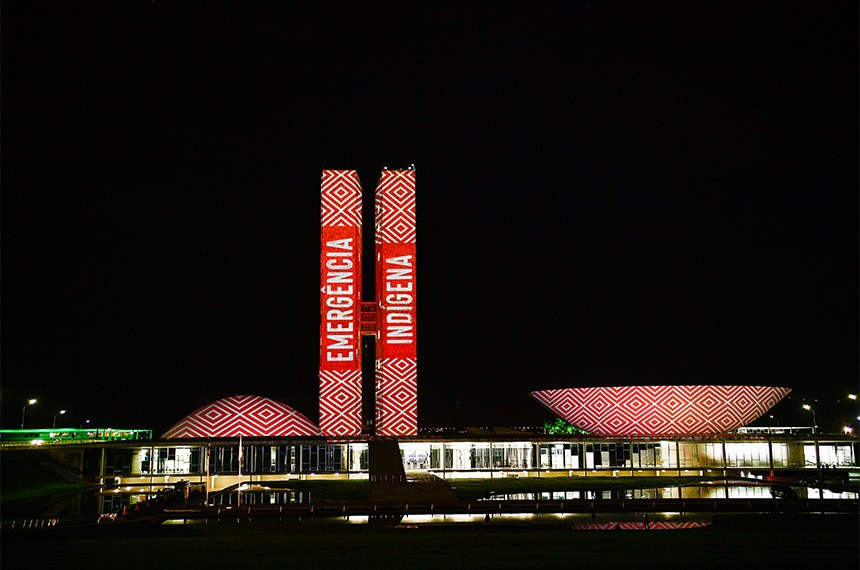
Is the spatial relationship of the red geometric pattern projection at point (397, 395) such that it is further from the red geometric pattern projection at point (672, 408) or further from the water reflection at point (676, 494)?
the water reflection at point (676, 494)

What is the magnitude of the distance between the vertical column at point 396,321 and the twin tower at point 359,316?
70 mm

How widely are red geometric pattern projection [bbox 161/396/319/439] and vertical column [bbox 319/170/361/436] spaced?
2.61 metres

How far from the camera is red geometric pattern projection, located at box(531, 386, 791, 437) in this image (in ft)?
192

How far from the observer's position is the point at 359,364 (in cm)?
6072

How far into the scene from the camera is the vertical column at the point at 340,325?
196ft

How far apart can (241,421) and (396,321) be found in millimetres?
12645

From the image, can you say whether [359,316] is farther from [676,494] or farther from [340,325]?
[676,494]

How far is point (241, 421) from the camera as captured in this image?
56719 mm

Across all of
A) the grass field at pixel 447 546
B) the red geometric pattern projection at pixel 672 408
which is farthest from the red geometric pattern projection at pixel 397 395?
the grass field at pixel 447 546

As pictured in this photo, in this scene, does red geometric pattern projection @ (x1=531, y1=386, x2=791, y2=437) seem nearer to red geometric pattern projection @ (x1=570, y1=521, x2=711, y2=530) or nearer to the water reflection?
the water reflection

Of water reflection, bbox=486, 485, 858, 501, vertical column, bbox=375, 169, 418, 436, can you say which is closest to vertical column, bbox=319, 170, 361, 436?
vertical column, bbox=375, 169, 418, 436

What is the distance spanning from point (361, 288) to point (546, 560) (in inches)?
1710

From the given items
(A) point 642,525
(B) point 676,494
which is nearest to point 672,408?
(B) point 676,494

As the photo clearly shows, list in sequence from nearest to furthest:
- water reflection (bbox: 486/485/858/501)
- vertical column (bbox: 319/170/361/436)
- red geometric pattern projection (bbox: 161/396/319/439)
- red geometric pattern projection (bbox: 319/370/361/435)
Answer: water reflection (bbox: 486/485/858/501) < red geometric pattern projection (bbox: 161/396/319/439) < red geometric pattern projection (bbox: 319/370/361/435) < vertical column (bbox: 319/170/361/436)
